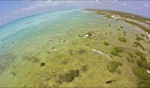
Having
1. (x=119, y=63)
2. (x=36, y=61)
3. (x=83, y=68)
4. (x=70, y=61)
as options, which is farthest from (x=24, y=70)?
(x=119, y=63)

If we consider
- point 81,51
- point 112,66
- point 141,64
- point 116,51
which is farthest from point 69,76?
point 141,64

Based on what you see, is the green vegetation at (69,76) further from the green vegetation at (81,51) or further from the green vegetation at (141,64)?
the green vegetation at (141,64)

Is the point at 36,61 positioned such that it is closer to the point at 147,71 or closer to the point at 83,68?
the point at 83,68

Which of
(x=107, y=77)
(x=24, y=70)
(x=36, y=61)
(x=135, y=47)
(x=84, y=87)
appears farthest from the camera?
(x=135, y=47)

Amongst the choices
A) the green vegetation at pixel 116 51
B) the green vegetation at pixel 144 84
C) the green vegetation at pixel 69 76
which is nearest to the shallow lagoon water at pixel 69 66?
the green vegetation at pixel 69 76

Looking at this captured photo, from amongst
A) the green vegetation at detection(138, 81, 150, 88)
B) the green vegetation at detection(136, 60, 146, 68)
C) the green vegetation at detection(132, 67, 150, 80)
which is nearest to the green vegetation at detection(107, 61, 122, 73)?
the green vegetation at detection(132, 67, 150, 80)
